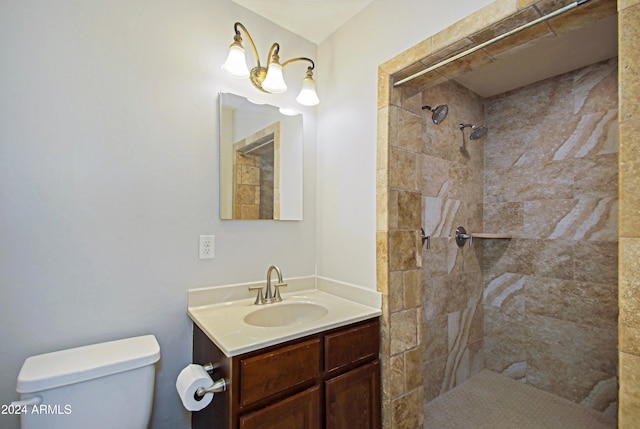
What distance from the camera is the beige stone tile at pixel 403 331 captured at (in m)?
1.54

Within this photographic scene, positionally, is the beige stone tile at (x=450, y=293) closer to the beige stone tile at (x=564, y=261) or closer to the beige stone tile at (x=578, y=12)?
the beige stone tile at (x=564, y=261)

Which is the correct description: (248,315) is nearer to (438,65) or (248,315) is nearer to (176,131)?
(176,131)

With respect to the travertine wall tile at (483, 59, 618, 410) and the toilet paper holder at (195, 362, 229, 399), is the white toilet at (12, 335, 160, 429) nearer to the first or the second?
the toilet paper holder at (195, 362, 229, 399)

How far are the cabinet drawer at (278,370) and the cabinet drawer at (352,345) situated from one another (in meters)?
0.07

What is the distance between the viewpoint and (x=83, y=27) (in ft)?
4.21

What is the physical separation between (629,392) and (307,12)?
7.19ft

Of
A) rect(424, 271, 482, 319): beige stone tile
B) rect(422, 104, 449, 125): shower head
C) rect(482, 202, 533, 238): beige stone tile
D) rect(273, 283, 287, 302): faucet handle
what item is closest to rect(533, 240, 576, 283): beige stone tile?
rect(482, 202, 533, 238): beige stone tile

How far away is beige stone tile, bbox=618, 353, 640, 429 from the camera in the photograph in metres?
0.83

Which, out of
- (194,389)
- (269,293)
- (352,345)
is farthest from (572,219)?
(194,389)

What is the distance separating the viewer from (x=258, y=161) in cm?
176

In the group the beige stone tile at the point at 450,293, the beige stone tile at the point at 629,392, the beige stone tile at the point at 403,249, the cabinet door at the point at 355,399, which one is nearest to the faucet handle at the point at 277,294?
the cabinet door at the point at 355,399

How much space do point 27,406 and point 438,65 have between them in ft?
6.90

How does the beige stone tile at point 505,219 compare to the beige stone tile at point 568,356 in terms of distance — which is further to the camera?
the beige stone tile at point 505,219

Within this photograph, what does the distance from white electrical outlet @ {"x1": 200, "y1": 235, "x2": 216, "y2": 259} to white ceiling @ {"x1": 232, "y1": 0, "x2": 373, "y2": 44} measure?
1.37 meters
